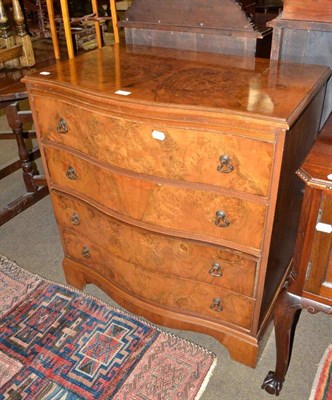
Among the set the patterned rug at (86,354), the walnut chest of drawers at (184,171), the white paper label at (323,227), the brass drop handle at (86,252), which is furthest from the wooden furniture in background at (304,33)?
the patterned rug at (86,354)

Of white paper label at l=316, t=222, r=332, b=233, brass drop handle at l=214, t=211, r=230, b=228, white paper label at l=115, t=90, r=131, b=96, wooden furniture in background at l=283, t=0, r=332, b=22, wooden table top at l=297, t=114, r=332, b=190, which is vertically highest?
wooden furniture in background at l=283, t=0, r=332, b=22

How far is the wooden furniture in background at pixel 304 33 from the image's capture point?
4.77 feet

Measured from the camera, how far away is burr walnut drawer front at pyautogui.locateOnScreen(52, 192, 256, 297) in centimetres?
150

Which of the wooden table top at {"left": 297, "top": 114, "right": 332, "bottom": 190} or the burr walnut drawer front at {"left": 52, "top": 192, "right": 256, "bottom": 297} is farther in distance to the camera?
the burr walnut drawer front at {"left": 52, "top": 192, "right": 256, "bottom": 297}

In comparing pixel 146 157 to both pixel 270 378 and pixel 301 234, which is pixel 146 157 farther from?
pixel 270 378

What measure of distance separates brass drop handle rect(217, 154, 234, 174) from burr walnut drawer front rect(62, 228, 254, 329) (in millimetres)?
547

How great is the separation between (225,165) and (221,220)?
22 centimetres

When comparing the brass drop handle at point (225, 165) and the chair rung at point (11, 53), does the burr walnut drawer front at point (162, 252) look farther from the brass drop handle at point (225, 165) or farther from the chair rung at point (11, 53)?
the chair rung at point (11, 53)

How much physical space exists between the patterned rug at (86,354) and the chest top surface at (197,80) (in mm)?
1130

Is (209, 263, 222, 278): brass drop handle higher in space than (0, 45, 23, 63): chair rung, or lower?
lower

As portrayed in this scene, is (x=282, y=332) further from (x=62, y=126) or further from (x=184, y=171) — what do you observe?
(x=62, y=126)

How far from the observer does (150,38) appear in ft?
6.15

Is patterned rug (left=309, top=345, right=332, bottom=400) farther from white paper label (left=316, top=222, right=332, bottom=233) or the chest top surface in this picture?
the chest top surface

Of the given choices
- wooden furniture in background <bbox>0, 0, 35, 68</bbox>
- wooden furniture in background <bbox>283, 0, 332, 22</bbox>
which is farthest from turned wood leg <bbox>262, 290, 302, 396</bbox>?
wooden furniture in background <bbox>0, 0, 35, 68</bbox>
